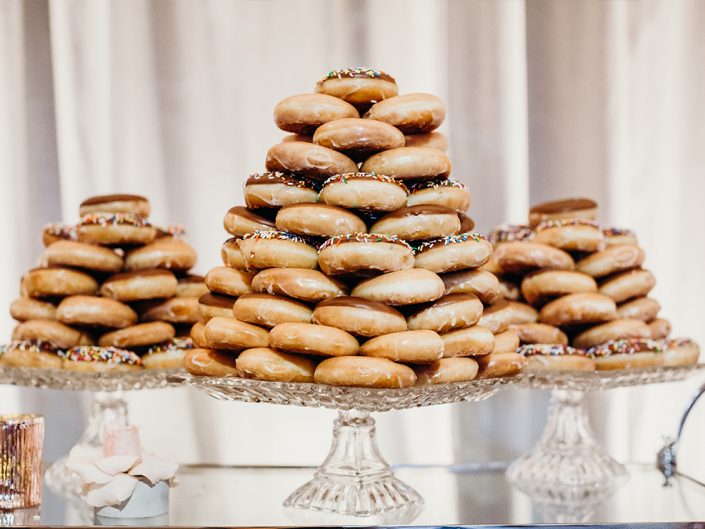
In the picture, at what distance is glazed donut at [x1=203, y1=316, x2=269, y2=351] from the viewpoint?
141 cm

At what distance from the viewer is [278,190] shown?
151cm

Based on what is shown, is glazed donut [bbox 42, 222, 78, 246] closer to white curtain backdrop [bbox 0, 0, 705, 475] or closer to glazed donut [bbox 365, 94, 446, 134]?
white curtain backdrop [bbox 0, 0, 705, 475]

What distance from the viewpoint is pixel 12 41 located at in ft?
7.32

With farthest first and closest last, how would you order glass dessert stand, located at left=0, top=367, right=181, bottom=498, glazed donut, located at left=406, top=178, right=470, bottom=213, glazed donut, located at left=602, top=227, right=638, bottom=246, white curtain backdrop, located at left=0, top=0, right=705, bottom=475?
1. white curtain backdrop, located at left=0, top=0, right=705, bottom=475
2. glazed donut, located at left=602, top=227, right=638, bottom=246
3. glass dessert stand, located at left=0, top=367, right=181, bottom=498
4. glazed donut, located at left=406, top=178, right=470, bottom=213

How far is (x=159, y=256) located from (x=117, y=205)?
0.52 feet

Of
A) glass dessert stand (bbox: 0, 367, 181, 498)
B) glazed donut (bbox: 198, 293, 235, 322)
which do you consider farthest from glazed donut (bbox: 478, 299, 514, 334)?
glass dessert stand (bbox: 0, 367, 181, 498)

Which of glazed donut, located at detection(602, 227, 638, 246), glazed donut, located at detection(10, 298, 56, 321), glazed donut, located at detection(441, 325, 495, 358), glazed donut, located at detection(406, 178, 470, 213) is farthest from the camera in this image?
glazed donut, located at detection(602, 227, 638, 246)

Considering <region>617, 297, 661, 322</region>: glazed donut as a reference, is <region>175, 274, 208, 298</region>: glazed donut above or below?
above

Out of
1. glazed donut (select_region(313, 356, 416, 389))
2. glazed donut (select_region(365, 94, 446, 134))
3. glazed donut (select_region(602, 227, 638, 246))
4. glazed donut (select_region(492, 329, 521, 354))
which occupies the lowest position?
glazed donut (select_region(313, 356, 416, 389))

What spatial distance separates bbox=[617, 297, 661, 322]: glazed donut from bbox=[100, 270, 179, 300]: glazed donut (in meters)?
0.91

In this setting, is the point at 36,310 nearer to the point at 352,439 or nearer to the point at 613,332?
the point at 352,439

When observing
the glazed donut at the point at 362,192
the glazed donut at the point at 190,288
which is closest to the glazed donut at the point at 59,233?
the glazed donut at the point at 190,288

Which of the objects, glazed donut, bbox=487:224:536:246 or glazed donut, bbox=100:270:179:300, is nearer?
glazed donut, bbox=100:270:179:300

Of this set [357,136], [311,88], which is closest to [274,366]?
[357,136]
